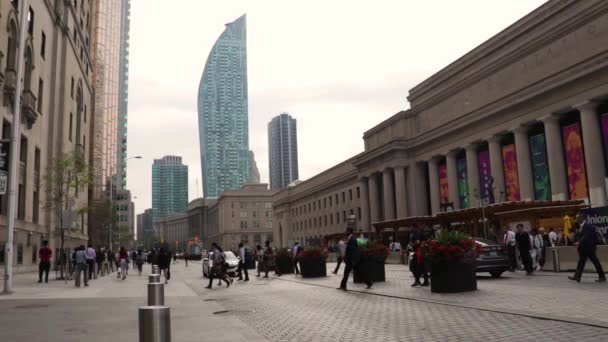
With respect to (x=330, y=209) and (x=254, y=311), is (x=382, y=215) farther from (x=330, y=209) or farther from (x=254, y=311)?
(x=254, y=311)

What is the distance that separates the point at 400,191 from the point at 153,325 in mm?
69277

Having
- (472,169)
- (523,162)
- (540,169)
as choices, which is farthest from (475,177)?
(540,169)

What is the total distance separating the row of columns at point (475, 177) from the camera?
42.2 metres

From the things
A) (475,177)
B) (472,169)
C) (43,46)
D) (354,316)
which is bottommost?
(354,316)

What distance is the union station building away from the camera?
1695 inches

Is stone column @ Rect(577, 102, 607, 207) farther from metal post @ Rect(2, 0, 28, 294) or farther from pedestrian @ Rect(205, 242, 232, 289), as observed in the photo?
metal post @ Rect(2, 0, 28, 294)

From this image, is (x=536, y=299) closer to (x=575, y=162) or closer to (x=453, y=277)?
(x=453, y=277)

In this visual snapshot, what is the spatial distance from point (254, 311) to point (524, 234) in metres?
12.2

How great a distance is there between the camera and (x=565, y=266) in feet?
70.9

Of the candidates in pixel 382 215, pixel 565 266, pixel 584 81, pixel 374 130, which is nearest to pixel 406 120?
pixel 374 130

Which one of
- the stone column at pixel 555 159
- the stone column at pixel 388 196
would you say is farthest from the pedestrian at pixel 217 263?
the stone column at pixel 388 196

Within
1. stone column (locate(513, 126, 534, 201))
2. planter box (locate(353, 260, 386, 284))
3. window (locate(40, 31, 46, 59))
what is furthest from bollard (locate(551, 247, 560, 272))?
window (locate(40, 31, 46, 59))

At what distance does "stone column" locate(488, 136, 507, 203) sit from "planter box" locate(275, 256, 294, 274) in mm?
29120

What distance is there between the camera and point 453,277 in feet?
47.9
